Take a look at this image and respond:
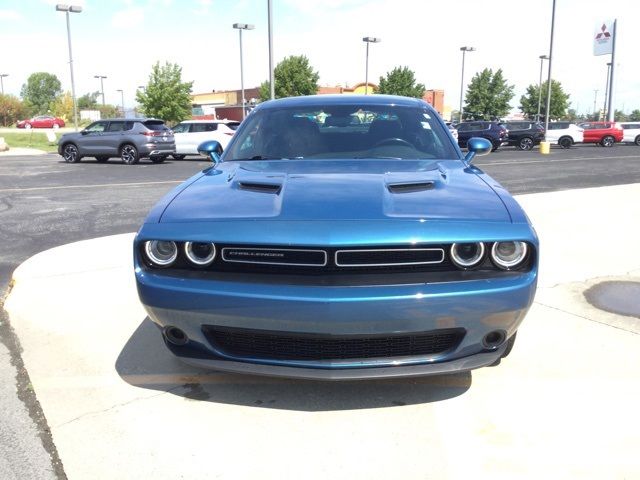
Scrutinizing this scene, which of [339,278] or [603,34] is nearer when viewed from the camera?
[339,278]

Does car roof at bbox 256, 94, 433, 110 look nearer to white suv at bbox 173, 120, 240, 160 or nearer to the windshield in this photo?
the windshield

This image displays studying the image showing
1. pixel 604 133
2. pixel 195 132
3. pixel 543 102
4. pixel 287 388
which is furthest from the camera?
pixel 543 102

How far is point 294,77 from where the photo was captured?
174 ft

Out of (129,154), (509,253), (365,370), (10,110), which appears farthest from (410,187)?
(10,110)

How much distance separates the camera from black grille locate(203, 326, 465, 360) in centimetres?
256

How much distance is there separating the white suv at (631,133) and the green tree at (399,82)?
23.4 metres

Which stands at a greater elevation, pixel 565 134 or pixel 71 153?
pixel 565 134

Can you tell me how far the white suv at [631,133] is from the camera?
36312mm

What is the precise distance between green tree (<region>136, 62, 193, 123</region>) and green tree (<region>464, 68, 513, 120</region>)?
32452 millimetres

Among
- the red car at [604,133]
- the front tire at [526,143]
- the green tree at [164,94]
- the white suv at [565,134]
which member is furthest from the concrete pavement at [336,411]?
the green tree at [164,94]

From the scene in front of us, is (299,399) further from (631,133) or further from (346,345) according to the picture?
(631,133)

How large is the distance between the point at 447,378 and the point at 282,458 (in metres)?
1.16

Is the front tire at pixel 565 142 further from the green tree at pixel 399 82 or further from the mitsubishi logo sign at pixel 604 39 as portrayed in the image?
the green tree at pixel 399 82

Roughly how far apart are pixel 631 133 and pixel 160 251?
40169 mm
